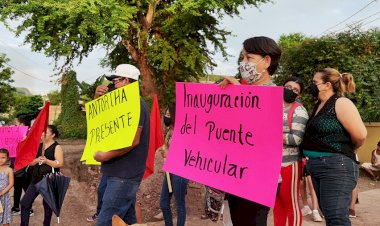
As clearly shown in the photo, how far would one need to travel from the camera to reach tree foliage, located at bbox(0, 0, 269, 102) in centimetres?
1580

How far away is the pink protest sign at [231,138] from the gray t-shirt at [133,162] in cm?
80

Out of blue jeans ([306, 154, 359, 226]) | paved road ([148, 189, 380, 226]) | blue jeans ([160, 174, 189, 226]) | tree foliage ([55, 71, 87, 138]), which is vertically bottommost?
paved road ([148, 189, 380, 226])

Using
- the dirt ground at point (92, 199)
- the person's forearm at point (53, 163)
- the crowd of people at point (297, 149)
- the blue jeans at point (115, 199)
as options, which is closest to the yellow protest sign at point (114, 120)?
the crowd of people at point (297, 149)

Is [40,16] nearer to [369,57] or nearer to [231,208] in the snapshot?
[369,57]

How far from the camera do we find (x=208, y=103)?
2850 millimetres

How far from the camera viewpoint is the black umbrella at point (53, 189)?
5.74 metres

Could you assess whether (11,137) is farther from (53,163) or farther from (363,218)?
(363,218)

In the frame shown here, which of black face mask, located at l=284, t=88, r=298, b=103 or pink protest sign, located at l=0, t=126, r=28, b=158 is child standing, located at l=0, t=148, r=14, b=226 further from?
black face mask, located at l=284, t=88, r=298, b=103

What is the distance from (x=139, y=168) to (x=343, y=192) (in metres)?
1.85

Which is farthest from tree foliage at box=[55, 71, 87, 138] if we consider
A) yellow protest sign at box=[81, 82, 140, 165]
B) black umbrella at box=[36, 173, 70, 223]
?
yellow protest sign at box=[81, 82, 140, 165]

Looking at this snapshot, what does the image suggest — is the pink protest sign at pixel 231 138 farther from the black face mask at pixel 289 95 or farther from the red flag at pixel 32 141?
the red flag at pixel 32 141

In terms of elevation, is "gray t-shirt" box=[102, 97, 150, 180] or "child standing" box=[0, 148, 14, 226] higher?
"gray t-shirt" box=[102, 97, 150, 180]

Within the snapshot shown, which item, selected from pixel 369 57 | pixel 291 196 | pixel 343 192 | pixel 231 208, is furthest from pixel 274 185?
pixel 369 57

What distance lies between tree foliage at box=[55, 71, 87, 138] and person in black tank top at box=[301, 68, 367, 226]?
75.7 ft
